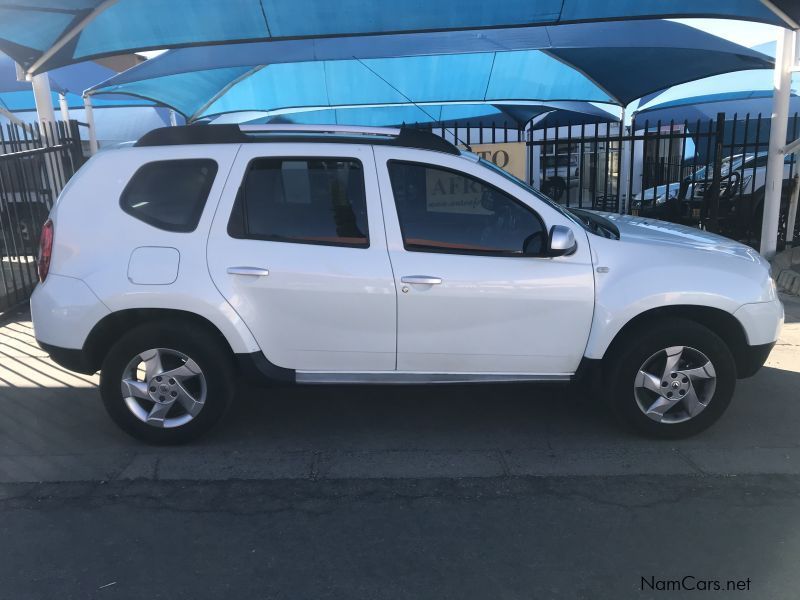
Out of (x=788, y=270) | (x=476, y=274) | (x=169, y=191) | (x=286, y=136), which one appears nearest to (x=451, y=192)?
(x=476, y=274)

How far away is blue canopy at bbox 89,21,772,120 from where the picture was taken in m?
9.32

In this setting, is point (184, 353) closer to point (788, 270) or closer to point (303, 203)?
point (303, 203)

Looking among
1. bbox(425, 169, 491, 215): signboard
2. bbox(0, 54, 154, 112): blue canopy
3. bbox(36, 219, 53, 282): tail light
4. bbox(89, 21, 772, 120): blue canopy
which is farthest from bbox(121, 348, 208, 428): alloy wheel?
bbox(0, 54, 154, 112): blue canopy

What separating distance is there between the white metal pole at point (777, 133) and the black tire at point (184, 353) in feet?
25.5

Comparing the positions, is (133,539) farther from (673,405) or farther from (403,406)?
(673,405)

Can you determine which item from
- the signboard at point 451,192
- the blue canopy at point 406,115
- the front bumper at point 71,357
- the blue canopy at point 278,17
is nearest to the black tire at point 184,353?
the front bumper at point 71,357

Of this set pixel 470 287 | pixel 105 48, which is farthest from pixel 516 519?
pixel 105 48

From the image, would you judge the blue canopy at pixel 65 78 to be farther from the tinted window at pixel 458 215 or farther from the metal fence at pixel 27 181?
the tinted window at pixel 458 215

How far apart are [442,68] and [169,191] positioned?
938 cm

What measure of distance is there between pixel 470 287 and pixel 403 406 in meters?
1.32

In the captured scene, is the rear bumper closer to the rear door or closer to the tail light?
the rear door

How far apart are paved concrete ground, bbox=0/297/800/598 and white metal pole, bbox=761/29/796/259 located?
465cm

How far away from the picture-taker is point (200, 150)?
13.1ft

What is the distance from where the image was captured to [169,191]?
3.98m
